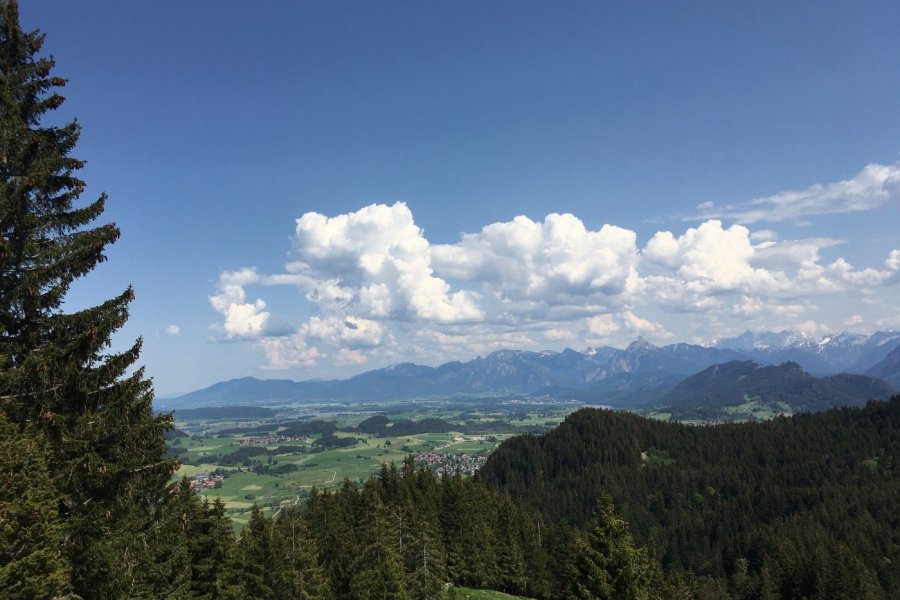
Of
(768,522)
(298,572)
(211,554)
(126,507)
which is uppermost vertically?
(126,507)

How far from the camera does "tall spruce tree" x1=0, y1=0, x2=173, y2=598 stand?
59.8 feet

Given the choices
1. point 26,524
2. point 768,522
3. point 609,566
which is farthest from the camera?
point 768,522

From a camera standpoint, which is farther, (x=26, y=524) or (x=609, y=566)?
(x=609, y=566)

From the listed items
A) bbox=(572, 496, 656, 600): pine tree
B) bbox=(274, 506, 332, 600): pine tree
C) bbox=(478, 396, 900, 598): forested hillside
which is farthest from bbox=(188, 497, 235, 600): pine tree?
bbox=(478, 396, 900, 598): forested hillside

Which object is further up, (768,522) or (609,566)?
(609,566)

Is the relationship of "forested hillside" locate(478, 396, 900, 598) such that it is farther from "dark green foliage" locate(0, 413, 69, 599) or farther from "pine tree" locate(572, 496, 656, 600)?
"dark green foliage" locate(0, 413, 69, 599)

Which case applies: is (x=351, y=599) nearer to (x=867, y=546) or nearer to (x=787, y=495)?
(x=867, y=546)

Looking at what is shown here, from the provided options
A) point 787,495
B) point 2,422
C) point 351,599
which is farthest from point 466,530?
point 787,495

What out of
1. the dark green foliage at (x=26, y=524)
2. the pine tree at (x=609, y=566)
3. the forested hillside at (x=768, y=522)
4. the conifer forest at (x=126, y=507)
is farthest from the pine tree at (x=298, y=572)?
the forested hillside at (x=768, y=522)

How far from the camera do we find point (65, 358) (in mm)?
18656

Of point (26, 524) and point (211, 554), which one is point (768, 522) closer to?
point (211, 554)

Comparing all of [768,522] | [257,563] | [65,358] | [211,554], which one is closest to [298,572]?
[257,563]

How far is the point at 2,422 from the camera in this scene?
615 inches

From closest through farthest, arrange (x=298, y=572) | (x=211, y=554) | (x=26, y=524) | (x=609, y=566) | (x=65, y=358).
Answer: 1. (x=26, y=524)
2. (x=65, y=358)
3. (x=609, y=566)
4. (x=211, y=554)
5. (x=298, y=572)
